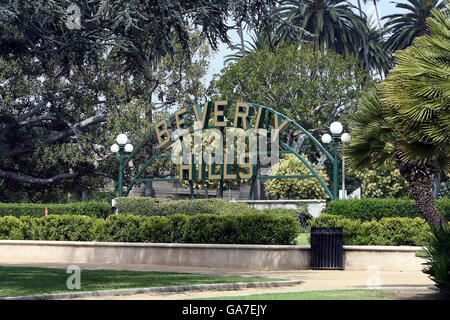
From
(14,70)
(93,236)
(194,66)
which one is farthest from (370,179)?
(93,236)

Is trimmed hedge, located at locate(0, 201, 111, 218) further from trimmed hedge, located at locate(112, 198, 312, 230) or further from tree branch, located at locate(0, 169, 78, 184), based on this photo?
tree branch, located at locate(0, 169, 78, 184)

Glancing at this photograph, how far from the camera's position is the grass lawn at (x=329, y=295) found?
11141 millimetres

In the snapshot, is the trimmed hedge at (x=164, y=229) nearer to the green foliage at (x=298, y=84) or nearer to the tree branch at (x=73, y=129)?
the tree branch at (x=73, y=129)

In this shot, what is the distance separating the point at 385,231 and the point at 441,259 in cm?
738

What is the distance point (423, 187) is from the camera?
1455cm

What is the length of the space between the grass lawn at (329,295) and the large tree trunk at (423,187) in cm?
270

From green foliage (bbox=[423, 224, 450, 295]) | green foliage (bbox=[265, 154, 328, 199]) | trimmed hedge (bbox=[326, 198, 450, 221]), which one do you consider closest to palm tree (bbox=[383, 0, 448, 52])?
green foliage (bbox=[265, 154, 328, 199])

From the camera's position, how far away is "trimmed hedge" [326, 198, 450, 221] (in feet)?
76.2

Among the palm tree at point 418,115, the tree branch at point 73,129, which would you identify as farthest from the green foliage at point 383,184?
the palm tree at point 418,115

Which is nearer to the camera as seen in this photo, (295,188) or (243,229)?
(243,229)

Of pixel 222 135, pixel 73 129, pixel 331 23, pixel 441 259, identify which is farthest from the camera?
pixel 331 23

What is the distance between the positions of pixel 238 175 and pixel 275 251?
1077 centimetres

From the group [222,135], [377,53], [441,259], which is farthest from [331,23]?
[441,259]
